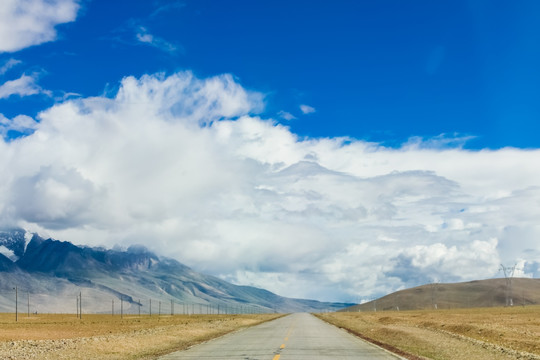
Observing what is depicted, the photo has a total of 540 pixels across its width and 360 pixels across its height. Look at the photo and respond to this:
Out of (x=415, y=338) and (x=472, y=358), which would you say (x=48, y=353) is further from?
(x=415, y=338)

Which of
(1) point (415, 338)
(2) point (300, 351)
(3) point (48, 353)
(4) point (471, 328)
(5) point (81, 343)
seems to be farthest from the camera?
(4) point (471, 328)

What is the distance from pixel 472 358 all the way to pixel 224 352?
13.7 m

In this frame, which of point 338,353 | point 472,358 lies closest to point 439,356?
point 472,358

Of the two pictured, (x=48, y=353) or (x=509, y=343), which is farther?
(x=509, y=343)

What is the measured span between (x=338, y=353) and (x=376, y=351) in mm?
2819

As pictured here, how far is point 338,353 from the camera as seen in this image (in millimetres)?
30969

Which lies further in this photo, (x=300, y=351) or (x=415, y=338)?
(x=415, y=338)

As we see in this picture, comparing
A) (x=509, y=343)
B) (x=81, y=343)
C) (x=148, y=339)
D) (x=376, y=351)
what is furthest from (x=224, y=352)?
(x=509, y=343)

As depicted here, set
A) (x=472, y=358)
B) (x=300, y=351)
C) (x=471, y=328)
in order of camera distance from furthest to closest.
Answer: (x=471, y=328) < (x=300, y=351) < (x=472, y=358)

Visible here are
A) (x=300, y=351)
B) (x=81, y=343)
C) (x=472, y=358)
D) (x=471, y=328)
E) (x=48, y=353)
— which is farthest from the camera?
(x=471, y=328)

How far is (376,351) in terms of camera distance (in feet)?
106

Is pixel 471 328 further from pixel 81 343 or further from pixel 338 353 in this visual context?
pixel 81 343

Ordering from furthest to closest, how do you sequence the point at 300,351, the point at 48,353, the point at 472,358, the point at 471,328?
the point at 471,328, the point at 48,353, the point at 300,351, the point at 472,358

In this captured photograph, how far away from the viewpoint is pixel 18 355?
111 feet
